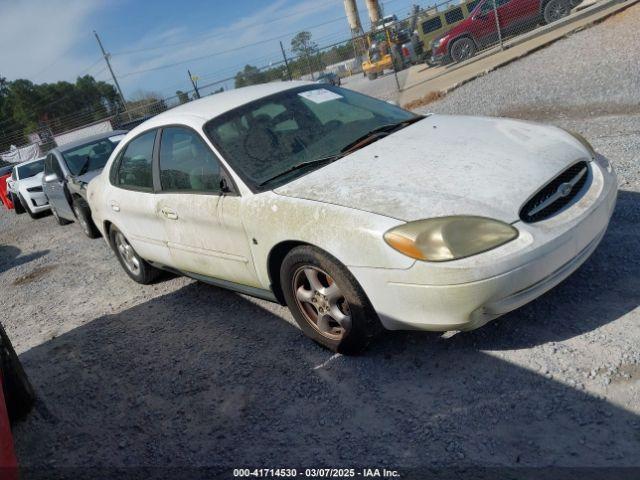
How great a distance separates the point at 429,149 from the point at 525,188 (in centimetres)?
Result: 71

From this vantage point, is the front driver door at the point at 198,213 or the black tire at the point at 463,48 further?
the black tire at the point at 463,48

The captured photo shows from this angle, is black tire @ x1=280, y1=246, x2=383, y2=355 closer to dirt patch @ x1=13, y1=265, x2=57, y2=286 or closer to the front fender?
the front fender

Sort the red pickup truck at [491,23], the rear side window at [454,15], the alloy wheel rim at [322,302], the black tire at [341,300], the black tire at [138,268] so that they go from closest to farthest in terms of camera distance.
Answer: the black tire at [341,300]
the alloy wheel rim at [322,302]
the black tire at [138,268]
the red pickup truck at [491,23]
the rear side window at [454,15]

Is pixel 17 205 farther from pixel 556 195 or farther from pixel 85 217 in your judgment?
pixel 556 195

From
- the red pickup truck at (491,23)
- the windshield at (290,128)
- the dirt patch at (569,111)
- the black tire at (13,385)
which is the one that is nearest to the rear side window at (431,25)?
the red pickup truck at (491,23)

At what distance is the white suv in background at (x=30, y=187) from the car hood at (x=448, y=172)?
10.6m

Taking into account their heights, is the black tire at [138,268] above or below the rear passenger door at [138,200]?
below

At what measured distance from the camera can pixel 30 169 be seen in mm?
13625

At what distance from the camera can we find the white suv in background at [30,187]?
40.2 ft

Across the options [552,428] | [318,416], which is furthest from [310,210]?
[552,428]

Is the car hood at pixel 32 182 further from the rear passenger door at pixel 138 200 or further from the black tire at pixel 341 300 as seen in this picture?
the black tire at pixel 341 300

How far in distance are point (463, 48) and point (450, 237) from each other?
16649 millimetres

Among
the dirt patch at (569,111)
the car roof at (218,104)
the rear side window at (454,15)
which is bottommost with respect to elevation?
the dirt patch at (569,111)

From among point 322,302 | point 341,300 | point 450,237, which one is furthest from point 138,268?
point 450,237
